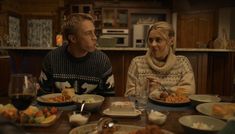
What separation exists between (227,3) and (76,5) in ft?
12.4

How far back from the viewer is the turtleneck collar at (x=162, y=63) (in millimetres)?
2138

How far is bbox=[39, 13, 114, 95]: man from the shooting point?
2.00m

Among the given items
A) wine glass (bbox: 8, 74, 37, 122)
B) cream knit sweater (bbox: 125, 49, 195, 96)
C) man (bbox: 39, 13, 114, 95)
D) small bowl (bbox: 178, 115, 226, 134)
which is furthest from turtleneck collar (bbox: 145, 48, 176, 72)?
wine glass (bbox: 8, 74, 37, 122)

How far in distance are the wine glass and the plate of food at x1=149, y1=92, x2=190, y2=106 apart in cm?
73

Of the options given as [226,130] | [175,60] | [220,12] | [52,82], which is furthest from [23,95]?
[220,12]

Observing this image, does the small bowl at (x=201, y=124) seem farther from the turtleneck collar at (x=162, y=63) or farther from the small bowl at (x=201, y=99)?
the turtleneck collar at (x=162, y=63)

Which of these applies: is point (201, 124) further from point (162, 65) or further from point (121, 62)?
point (121, 62)

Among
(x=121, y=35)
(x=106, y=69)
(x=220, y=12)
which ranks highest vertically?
(x=220, y=12)

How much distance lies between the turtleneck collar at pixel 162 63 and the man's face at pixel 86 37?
1.53 feet

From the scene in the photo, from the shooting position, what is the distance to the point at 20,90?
3.45 ft

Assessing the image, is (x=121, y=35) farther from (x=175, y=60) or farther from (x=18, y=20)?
(x=175, y=60)

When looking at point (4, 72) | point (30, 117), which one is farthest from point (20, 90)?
point (4, 72)

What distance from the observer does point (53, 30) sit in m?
7.14

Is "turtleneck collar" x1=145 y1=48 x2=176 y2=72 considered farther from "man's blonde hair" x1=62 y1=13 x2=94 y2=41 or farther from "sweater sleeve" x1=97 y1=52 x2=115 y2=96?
"man's blonde hair" x1=62 y1=13 x2=94 y2=41
